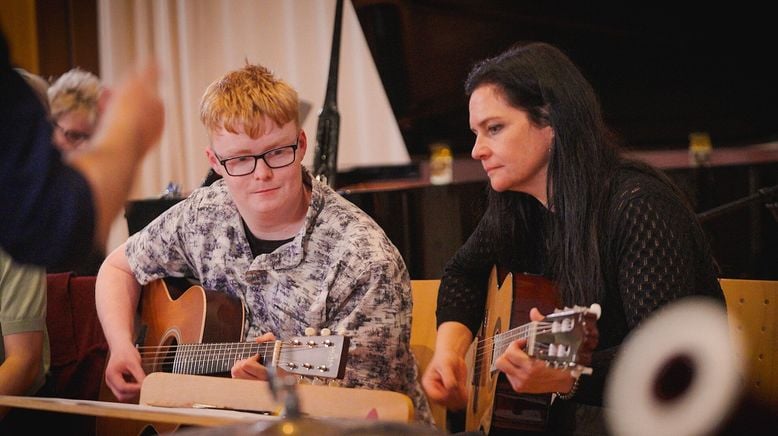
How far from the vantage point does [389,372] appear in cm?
208

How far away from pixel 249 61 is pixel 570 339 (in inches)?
138

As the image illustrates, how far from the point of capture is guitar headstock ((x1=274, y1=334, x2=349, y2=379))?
184cm

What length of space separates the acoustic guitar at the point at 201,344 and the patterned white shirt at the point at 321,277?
0.06m

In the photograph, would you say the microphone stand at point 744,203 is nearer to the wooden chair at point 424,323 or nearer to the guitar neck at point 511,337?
the wooden chair at point 424,323

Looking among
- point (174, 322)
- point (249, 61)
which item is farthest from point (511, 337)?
point (249, 61)

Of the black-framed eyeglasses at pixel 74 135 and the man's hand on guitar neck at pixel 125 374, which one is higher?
the black-framed eyeglasses at pixel 74 135

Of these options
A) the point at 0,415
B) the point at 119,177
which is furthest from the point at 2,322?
the point at 119,177

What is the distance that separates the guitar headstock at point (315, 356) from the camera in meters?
1.84

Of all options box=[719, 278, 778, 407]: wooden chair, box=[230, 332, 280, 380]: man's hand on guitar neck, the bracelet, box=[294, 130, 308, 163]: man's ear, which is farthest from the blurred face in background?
box=[719, 278, 778, 407]: wooden chair

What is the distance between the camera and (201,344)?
219cm

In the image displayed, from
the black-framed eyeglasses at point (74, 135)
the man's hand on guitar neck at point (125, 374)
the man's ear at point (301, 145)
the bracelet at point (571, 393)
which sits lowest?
the man's hand on guitar neck at point (125, 374)

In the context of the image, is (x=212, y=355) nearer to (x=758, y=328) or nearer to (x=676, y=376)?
(x=676, y=376)

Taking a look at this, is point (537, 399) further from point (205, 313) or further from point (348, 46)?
point (348, 46)

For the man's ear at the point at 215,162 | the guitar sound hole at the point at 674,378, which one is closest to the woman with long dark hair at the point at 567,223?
the guitar sound hole at the point at 674,378
